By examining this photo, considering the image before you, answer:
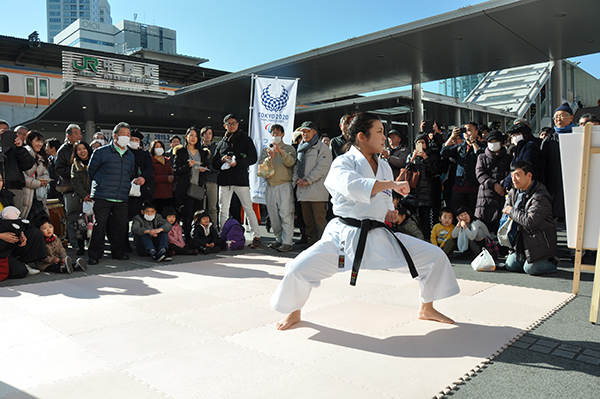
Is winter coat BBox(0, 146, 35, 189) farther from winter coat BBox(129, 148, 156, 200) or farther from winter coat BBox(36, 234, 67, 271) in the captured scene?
winter coat BBox(129, 148, 156, 200)

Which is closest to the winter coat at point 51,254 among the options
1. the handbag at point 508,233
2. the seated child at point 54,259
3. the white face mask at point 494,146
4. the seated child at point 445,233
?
the seated child at point 54,259

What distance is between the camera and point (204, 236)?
704cm

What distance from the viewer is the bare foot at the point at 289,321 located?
3352 millimetres

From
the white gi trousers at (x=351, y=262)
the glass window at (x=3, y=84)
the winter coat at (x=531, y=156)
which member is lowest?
the white gi trousers at (x=351, y=262)

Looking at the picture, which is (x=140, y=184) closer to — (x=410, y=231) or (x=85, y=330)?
(x=85, y=330)

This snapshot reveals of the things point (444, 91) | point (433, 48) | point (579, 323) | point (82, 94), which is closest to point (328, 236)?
point (579, 323)

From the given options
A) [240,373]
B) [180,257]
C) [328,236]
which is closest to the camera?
[240,373]

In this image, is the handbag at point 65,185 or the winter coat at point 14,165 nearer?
the winter coat at point 14,165

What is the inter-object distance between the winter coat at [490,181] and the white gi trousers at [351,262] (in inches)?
135

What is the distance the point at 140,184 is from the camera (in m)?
6.56

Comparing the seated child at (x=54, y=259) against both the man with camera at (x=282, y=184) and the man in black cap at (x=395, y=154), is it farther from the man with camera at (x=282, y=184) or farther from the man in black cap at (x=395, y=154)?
the man in black cap at (x=395, y=154)

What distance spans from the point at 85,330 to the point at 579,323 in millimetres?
3662

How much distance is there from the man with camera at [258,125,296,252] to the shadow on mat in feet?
12.4

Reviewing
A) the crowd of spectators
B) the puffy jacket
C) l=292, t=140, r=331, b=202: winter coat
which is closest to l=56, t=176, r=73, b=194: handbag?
the crowd of spectators
